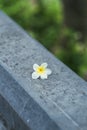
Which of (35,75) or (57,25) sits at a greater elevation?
(35,75)

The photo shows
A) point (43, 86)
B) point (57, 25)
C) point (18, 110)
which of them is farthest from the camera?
point (57, 25)

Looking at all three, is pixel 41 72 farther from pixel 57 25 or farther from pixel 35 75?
pixel 57 25

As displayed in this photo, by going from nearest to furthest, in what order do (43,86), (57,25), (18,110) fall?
(18,110) < (43,86) < (57,25)

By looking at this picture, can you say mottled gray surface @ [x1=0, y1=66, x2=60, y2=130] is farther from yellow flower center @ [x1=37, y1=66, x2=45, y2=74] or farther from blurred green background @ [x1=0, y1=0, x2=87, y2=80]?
blurred green background @ [x1=0, y1=0, x2=87, y2=80]

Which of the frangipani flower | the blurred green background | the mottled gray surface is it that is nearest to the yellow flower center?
the frangipani flower

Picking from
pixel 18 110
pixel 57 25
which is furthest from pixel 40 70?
pixel 57 25

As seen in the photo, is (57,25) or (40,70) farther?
(57,25)

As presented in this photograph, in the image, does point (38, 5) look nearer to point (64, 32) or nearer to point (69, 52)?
point (64, 32)

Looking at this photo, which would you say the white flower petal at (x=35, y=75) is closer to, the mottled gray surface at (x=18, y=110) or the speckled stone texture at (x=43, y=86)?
the speckled stone texture at (x=43, y=86)
